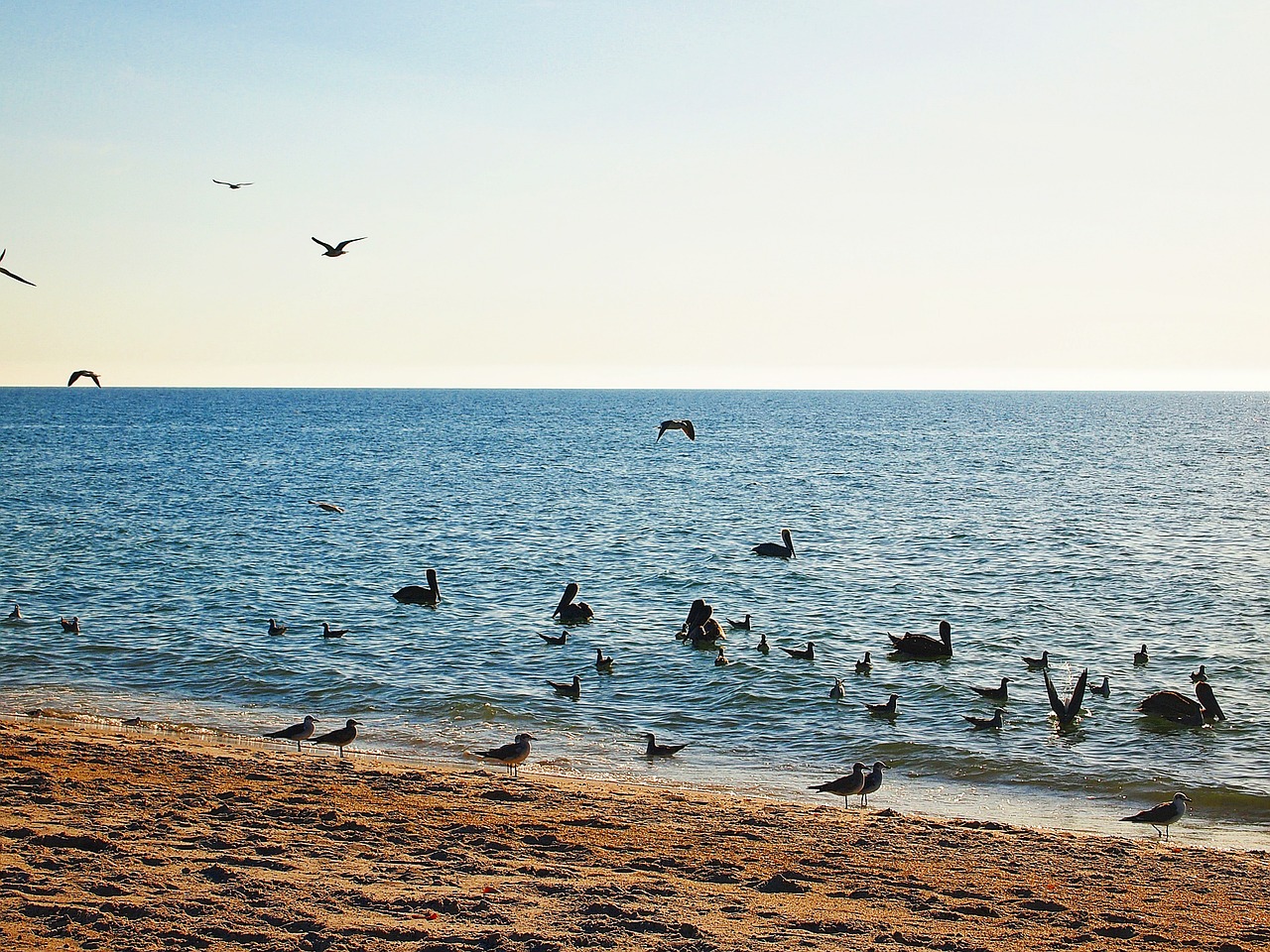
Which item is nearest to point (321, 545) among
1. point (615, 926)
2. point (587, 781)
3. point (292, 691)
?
point (292, 691)

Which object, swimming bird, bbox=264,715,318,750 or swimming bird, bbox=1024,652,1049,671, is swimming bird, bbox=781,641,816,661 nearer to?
swimming bird, bbox=1024,652,1049,671

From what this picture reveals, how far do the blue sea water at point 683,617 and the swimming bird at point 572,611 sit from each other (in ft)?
1.52

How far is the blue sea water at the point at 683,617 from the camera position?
53.5 feet

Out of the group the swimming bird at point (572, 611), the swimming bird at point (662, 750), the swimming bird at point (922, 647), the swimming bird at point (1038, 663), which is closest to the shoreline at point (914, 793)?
the swimming bird at point (662, 750)

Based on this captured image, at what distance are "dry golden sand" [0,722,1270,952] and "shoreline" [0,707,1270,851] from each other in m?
0.69

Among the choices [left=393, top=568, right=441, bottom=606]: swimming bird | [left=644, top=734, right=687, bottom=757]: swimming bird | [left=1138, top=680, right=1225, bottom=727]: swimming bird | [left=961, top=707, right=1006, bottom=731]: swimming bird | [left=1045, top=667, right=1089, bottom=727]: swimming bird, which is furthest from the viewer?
[left=393, top=568, right=441, bottom=606]: swimming bird

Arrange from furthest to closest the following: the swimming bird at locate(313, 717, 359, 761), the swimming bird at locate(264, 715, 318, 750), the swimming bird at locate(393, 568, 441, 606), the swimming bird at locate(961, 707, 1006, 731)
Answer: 1. the swimming bird at locate(393, 568, 441, 606)
2. the swimming bird at locate(961, 707, 1006, 731)
3. the swimming bird at locate(264, 715, 318, 750)
4. the swimming bird at locate(313, 717, 359, 761)

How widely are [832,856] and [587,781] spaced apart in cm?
432

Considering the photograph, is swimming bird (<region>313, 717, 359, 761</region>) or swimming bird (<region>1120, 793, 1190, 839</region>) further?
swimming bird (<region>313, 717, 359, 761</region>)

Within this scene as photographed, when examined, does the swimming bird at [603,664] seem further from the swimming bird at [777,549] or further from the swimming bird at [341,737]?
the swimming bird at [777,549]

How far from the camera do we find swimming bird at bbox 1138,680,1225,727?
17.9 m

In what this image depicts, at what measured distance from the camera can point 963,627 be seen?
25.5 metres

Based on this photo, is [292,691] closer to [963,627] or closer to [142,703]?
[142,703]

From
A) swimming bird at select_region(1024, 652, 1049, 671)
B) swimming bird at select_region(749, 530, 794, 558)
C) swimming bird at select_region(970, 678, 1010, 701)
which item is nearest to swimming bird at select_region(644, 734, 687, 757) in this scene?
swimming bird at select_region(970, 678, 1010, 701)
